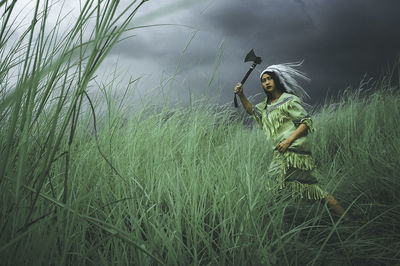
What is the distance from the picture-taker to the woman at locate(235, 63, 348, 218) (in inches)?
75.9

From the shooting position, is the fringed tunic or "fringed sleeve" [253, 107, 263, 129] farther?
"fringed sleeve" [253, 107, 263, 129]

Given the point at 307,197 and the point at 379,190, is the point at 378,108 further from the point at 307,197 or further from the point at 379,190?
the point at 307,197

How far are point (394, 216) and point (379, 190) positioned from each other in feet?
1.00

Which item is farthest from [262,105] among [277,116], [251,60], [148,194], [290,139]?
[148,194]

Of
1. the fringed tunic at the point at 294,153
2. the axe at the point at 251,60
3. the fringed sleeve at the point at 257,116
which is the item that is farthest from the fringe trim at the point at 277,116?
the axe at the point at 251,60

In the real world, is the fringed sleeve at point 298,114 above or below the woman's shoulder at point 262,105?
below

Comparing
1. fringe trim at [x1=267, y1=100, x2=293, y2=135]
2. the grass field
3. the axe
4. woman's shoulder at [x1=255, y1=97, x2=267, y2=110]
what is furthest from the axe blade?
the grass field

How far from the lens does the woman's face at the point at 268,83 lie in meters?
2.25

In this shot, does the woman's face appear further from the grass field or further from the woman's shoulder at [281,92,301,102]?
the grass field

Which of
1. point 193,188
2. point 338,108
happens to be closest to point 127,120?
point 193,188

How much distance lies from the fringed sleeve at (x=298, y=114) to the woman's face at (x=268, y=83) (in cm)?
28

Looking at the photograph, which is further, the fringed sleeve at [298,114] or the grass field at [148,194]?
the fringed sleeve at [298,114]

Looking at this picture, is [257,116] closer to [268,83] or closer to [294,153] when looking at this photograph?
[268,83]

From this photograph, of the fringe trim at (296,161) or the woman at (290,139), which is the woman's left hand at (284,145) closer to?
the woman at (290,139)
